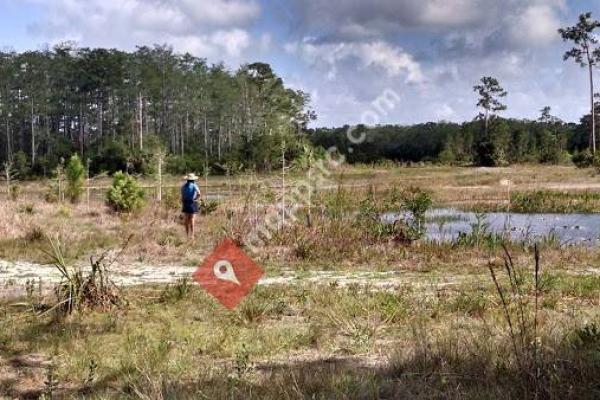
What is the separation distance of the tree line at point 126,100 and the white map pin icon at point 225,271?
55.8 metres

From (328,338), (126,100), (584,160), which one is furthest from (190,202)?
(126,100)

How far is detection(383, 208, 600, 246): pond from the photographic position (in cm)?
1708

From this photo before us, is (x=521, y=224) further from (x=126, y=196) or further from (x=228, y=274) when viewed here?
(x=126, y=196)

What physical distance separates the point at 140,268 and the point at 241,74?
70.5 metres

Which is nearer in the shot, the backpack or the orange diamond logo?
the orange diamond logo

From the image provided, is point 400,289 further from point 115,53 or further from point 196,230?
point 115,53

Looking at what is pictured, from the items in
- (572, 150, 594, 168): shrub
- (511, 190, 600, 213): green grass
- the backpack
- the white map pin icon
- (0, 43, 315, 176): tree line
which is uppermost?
(0, 43, 315, 176): tree line

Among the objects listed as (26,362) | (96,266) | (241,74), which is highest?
(241,74)

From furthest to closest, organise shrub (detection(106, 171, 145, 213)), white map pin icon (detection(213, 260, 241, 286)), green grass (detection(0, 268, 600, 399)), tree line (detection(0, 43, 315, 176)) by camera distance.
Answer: tree line (detection(0, 43, 315, 176)), shrub (detection(106, 171, 145, 213)), white map pin icon (detection(213, 260, 241, 286)), green grass (detection(0, 268, 600, 399))

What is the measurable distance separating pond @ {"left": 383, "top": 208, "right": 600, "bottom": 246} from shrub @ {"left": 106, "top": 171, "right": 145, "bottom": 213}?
864cm

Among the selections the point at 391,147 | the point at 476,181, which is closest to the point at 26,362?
the point at 476,181

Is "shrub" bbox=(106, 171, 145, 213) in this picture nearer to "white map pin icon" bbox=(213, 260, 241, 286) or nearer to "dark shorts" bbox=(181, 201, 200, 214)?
"dark shorts" bbox=(181, 201, 200, 214)

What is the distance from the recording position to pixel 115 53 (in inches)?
2987

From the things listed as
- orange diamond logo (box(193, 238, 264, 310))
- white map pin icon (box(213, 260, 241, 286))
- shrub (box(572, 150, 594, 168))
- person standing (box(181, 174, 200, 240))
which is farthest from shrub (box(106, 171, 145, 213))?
shrub (box(572, 150, 594, 168))
